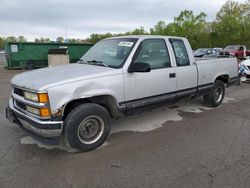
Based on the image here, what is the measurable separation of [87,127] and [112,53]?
4.82ft

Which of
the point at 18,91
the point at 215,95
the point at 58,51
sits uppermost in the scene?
the point at 58,51

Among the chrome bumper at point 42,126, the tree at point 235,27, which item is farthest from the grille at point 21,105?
the tree at point 235,27

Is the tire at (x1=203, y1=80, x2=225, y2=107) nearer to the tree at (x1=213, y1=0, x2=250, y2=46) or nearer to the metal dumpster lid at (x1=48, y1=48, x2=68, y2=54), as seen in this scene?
the metal dumpster lid at (x1=48, y1=48, x2=68, y2=54)

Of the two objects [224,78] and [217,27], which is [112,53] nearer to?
[224,78]

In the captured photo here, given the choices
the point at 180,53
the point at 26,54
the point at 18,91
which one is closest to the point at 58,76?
the point at 18,91

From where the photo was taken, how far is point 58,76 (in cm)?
361

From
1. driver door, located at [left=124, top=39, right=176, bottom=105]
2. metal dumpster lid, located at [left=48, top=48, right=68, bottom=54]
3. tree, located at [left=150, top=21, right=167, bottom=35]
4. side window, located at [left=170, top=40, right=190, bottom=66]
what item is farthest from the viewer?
tree, located at [left=150, top=21, right=167, bottom=35]

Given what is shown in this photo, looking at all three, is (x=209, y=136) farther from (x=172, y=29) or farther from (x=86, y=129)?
(x=172, y=29)

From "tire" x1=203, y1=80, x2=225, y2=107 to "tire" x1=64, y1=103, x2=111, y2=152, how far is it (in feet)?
11.2

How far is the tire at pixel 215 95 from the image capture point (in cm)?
618

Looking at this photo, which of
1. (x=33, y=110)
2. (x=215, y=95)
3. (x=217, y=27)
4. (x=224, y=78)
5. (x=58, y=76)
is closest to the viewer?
(x=33, y=110)

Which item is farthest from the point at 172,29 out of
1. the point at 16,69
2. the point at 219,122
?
the point at 219,122

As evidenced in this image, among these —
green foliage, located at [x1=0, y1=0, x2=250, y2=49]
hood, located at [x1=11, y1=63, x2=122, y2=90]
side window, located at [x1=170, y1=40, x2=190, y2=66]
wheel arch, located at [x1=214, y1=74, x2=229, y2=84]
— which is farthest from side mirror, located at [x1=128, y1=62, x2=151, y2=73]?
green foliage, located at [x1=0, y1=0, x2=250, y2=49]

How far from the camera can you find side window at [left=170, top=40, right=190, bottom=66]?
496 cm
